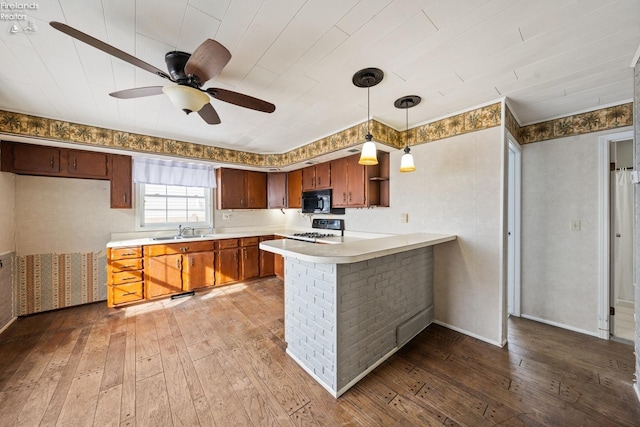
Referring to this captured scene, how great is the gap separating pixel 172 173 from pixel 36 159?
1.50 metres

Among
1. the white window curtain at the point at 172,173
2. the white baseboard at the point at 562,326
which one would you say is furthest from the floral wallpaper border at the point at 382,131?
the white baseboard at the point at 562,326

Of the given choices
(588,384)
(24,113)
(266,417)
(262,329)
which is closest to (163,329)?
(262,329)

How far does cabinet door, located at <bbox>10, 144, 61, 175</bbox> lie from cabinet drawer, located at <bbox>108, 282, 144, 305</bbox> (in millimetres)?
1715

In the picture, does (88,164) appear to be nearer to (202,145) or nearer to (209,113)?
(202,145)

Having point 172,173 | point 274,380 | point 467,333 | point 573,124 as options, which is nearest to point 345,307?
point 274,380

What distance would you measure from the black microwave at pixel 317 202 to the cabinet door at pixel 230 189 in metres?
1.30

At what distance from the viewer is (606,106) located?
2391mm

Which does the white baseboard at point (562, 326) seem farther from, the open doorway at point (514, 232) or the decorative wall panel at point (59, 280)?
the decorative wall panel at point (59, 280)

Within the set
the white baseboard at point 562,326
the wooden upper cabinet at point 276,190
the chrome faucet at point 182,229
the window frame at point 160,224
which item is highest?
the wooden upper cabinet at point 276,190

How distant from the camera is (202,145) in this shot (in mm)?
3863

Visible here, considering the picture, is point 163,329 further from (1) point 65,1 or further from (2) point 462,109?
(2) point 462,109

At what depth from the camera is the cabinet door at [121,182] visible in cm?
344

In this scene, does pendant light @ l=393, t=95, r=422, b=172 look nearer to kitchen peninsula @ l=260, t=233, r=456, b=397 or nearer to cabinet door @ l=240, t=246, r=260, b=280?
kitchen peninsula @ l=260, t=233, r=456, b=397

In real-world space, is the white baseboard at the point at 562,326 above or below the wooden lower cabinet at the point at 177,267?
below
